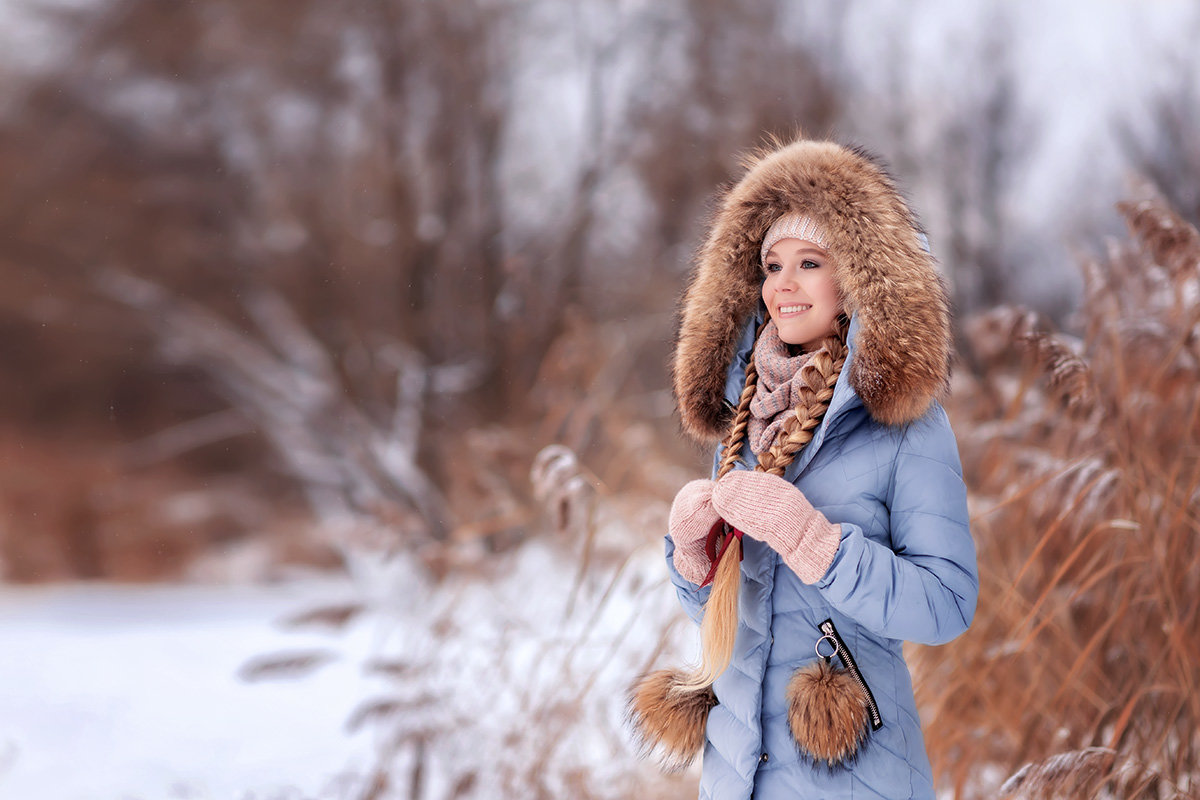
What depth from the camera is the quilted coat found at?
857 mm

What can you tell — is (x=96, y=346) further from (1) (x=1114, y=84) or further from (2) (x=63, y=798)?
(1) (x=1114, y=84)

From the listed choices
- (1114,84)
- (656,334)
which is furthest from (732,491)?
(1114,84)

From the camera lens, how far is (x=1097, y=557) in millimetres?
1465

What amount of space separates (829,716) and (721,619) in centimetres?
17

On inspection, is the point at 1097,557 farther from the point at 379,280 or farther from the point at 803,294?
the point at 379,280

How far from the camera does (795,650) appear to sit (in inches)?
37.9

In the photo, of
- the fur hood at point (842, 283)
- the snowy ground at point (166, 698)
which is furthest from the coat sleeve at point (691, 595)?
the snowy ground at point (166, 698)

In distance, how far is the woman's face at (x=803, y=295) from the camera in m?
1.02

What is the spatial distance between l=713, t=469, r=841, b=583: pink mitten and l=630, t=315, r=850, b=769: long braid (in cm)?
10

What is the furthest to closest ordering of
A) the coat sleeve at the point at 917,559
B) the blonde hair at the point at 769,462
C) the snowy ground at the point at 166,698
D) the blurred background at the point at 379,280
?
the blurred background at the point at 379,280
the snowy ground at the point at 166,698
the blonde hair at the point at 769,462
the coat sleeve at the point at 917,559

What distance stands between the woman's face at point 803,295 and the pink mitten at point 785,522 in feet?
0.84

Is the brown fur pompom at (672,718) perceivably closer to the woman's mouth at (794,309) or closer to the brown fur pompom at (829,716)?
the brown fur pompom at (829,716)

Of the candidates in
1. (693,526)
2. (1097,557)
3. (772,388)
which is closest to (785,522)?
(693,526)

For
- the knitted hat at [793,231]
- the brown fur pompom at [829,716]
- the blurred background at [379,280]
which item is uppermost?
the blurred background at [379,280]
